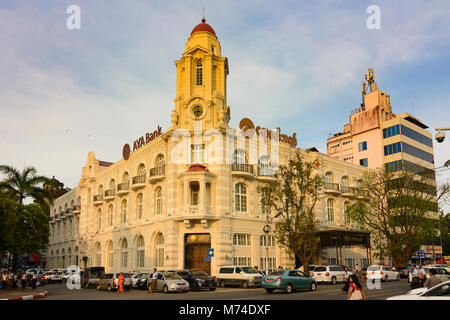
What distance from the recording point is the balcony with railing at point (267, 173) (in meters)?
42.4

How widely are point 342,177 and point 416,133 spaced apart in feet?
75.8

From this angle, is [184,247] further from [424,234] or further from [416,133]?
[416,133]

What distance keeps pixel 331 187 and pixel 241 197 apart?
14014 millimetres

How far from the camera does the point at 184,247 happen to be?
38.9 metres

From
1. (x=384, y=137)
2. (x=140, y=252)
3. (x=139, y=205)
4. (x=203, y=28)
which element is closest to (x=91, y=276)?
(x=140, y=252)

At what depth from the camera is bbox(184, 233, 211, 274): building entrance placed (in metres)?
38.5

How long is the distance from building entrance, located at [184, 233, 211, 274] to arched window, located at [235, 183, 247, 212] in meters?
4.34

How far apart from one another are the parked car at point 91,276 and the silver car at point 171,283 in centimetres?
982

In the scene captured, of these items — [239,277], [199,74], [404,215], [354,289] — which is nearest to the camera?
[354,289]

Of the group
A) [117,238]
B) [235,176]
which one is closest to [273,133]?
[235,176]

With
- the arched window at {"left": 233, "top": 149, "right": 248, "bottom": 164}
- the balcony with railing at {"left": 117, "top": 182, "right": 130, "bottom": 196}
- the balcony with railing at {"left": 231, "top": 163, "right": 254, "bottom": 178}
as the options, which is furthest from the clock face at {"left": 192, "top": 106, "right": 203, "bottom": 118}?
the balcony with railing at {"left": 117, "top": 182, "right": 130, "bottom": 196}

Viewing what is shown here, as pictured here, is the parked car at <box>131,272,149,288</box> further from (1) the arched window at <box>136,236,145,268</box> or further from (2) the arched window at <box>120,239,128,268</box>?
(2) the arched window at <box>120,239,128,268</box>

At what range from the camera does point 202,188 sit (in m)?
37.7

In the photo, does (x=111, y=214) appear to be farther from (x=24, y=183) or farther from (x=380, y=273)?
(x=380, y=273)
